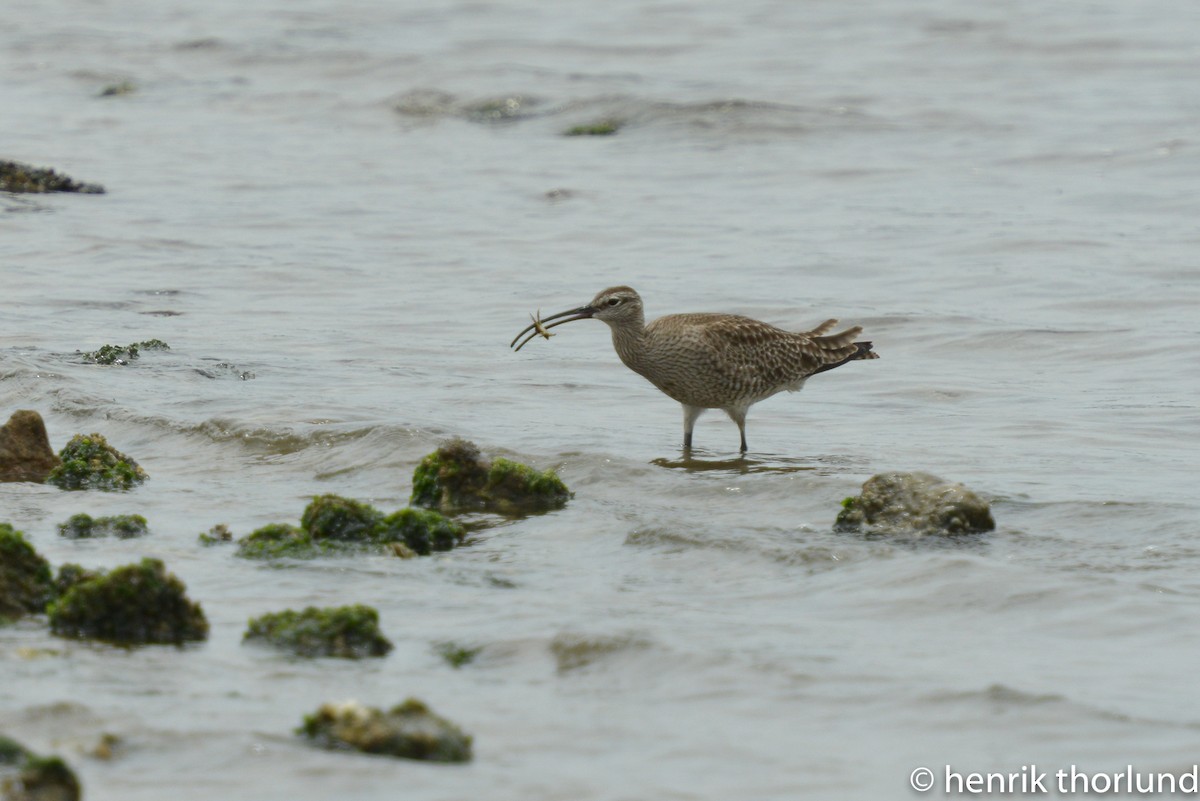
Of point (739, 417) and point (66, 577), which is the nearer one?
point (66, 577)

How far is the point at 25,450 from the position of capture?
953cm

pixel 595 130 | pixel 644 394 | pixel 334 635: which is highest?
pixel 595 130

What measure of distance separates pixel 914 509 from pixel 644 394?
202 inches

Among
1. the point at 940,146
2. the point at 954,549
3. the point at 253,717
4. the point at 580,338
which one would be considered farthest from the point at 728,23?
the point at 253,717

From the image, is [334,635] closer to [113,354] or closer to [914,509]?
[914,509]

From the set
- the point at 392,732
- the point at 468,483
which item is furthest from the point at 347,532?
the point at 392,732

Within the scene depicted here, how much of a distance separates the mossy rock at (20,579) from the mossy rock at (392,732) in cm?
178

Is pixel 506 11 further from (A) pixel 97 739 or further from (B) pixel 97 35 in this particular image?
(A) pixel 97 739

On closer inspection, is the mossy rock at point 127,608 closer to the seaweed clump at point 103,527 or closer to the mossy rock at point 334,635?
the mossy rock at point 334,635

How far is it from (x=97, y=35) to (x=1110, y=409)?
31385mm

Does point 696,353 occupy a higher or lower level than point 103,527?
higher

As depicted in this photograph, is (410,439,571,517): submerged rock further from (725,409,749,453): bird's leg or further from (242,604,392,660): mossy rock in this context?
(725,409,749,453): bird's leg

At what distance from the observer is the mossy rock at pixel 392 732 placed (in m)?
5.57

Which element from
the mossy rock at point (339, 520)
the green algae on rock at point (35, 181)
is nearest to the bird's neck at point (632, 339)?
the mossy rock at point (339, 520)
